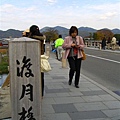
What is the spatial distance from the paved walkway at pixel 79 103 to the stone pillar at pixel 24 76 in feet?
4.91

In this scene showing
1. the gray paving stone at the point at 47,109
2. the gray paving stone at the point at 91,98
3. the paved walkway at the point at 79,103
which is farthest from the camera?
the gray paving stone at the point at 91,98

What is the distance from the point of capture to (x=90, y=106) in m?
5.58

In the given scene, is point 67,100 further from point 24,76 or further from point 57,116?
point 24,76

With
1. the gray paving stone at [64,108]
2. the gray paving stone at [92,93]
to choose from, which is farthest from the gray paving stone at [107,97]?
the gray paving stone at [64,108]

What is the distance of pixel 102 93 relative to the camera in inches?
271

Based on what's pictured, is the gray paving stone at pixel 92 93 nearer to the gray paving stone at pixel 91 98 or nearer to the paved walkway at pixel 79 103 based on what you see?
the paved walkway at pixel 79 103

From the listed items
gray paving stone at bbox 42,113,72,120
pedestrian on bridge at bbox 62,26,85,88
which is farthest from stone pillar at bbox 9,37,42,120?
pedestrian on bridge at bbox 62,26,85,88

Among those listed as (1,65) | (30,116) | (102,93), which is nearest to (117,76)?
(102,93)

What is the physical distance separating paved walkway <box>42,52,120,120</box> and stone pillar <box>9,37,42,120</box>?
1497 mm

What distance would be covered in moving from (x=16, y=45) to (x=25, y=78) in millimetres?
425

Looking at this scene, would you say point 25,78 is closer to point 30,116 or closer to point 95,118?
point 30,116

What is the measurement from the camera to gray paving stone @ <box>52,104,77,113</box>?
5.28 metres

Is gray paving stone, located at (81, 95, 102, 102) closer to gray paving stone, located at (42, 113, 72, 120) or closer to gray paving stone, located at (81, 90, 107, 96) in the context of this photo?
gray paving stone, located at (81, 90, 107, 96)

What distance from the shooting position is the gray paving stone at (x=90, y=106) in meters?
5.43
